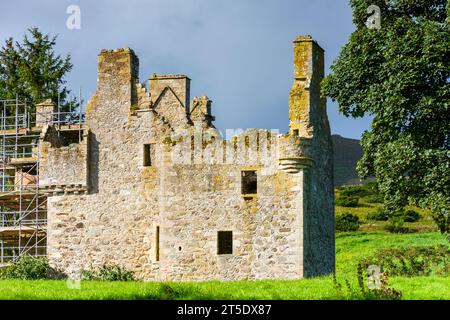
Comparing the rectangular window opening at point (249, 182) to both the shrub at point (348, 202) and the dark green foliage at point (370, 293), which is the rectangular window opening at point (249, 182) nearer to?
the dark green foliage at point (370, 293)

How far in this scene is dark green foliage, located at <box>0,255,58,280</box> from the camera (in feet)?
117

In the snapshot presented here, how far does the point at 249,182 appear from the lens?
111 feet

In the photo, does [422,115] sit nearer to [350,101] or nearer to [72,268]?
[350,101]

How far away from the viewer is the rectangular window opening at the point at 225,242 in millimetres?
33281

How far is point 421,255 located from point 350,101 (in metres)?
7.37

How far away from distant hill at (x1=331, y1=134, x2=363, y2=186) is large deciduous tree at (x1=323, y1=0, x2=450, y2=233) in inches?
2600

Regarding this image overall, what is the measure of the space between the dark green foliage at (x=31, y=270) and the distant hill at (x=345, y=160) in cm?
6258

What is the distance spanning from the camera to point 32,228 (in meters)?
38.3

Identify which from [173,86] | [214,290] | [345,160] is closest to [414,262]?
[214,290]

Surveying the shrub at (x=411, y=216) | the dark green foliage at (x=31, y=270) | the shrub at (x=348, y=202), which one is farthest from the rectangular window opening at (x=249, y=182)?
the shrub at (x=348, y=202)

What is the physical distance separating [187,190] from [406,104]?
909cm
